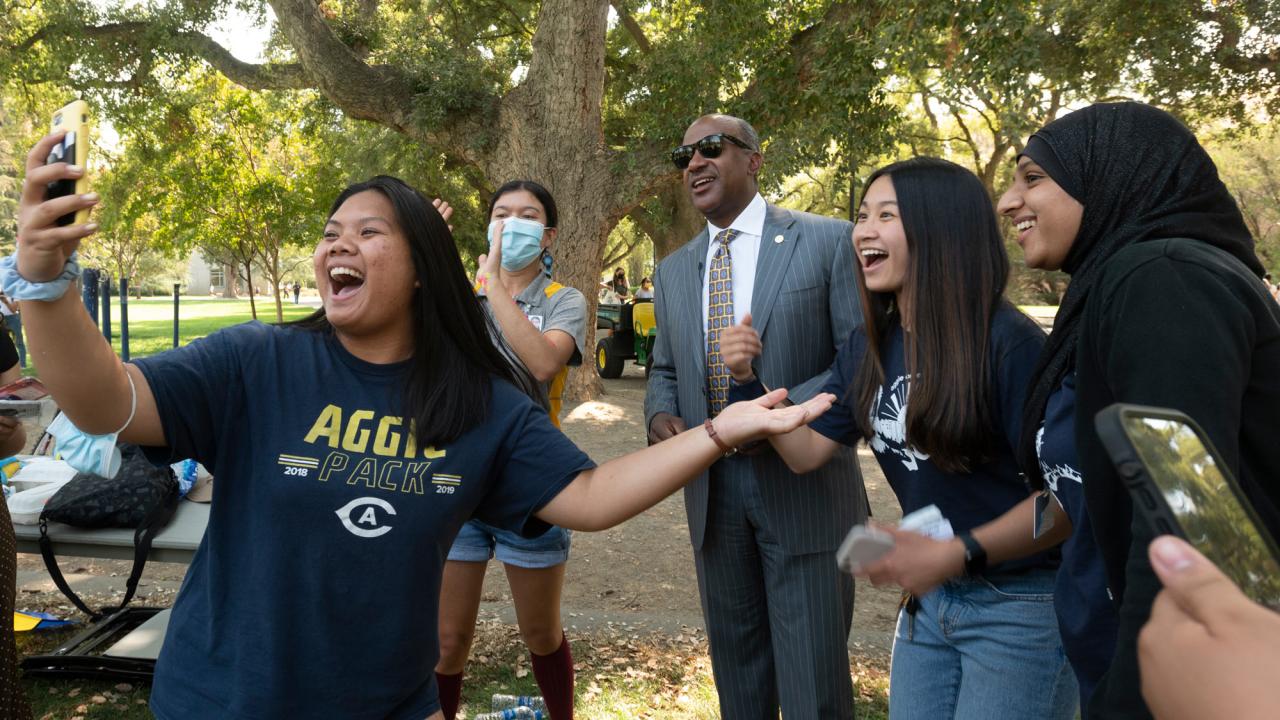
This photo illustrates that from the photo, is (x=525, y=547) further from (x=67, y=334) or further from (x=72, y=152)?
(x=72, y=152)

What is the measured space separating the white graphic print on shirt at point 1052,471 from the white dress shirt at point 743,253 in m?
1.48

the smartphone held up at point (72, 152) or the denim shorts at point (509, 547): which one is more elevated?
the smartphone held up at point (72, 152)

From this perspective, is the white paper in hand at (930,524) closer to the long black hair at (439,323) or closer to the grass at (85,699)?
the long black hair at (439,323)

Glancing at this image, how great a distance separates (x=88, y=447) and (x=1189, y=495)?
1799 millimetres

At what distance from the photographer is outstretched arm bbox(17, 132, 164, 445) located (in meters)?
1.44

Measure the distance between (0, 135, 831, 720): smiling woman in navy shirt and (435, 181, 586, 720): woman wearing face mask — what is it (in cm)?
117

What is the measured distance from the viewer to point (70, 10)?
14.1 m

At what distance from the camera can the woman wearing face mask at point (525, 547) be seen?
336cm

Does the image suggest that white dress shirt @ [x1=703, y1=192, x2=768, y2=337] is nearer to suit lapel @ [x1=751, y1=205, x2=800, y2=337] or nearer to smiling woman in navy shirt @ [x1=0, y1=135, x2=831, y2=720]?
suit lapel @ [x1=751, y1=205, x2=800, y2=337]

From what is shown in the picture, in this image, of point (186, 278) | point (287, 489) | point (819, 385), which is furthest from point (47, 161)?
point (186, 278)

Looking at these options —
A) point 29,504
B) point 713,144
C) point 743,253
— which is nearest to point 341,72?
point 29,504

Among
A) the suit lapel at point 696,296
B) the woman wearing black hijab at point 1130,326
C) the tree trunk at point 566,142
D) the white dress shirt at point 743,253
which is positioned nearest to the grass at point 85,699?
the suit lapel at point 696,296

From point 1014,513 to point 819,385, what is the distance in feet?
2.51

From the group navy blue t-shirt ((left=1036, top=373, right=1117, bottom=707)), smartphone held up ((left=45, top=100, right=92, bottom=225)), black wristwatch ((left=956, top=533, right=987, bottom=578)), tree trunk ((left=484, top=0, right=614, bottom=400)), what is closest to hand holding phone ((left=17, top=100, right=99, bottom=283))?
smartphone held up ((left=45, top=100, right=92, bottom=225))
